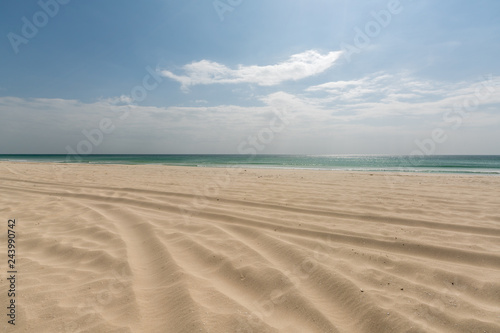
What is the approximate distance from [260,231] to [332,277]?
1.51m

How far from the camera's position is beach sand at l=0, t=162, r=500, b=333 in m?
1.92

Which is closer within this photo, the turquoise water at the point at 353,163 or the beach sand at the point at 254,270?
the beach sand at the point at 254,270

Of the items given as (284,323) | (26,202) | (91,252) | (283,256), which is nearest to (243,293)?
(284,323)

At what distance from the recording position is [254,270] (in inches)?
103

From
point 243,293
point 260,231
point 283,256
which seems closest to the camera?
point 243,293

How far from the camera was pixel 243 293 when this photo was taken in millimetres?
2273

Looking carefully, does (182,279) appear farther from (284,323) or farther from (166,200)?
(166,200)

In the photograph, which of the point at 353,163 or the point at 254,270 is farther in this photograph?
the point at 353,163

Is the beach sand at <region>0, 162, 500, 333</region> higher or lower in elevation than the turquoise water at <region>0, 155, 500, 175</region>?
lower

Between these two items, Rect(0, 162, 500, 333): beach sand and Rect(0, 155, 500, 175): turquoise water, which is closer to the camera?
Rect(0, 162, 500, 333): beach sand

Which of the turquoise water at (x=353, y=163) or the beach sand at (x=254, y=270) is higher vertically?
the turquoise water at (x=353, y=163)

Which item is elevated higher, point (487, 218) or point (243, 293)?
point (487, 218)

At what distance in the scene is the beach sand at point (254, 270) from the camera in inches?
75.5

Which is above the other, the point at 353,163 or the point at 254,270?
the point at 353,163
